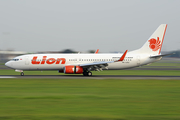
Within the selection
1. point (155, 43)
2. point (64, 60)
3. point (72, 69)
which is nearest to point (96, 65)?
point (72, 69)

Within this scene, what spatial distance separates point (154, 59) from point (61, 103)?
2646 cm

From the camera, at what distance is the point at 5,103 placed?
1342 cm

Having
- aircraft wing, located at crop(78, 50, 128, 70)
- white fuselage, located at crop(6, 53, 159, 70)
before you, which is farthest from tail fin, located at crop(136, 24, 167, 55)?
aircraft wing, located at crop(78, 50, 128, 70)

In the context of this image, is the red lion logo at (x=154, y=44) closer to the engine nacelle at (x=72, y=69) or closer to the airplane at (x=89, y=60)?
the airplane at (x=89, y=60)

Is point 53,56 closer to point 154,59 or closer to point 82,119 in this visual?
point 154,59

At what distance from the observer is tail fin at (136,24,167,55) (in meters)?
37.8

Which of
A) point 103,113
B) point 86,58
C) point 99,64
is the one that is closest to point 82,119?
point 103,113

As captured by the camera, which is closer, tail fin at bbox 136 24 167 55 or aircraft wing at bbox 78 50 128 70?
Answer: aircraft wing at bbox 78 50 128 70

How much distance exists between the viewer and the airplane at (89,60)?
35.0 metres

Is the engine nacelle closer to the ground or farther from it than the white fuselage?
closer to the ground

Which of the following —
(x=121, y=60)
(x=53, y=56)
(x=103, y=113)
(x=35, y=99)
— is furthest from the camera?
(x=53, y=56)

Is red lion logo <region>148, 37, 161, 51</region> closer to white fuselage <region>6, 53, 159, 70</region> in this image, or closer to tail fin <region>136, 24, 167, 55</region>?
tail fin <region>136, 24, 167, 55</region>

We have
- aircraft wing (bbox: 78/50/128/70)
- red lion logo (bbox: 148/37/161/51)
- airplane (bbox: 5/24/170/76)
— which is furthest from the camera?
red lion logo (bbox: 148/37/161/51)

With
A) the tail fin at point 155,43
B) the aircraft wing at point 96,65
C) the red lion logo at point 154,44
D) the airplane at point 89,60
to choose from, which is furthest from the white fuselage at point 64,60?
the red lion logo at point 154,44
